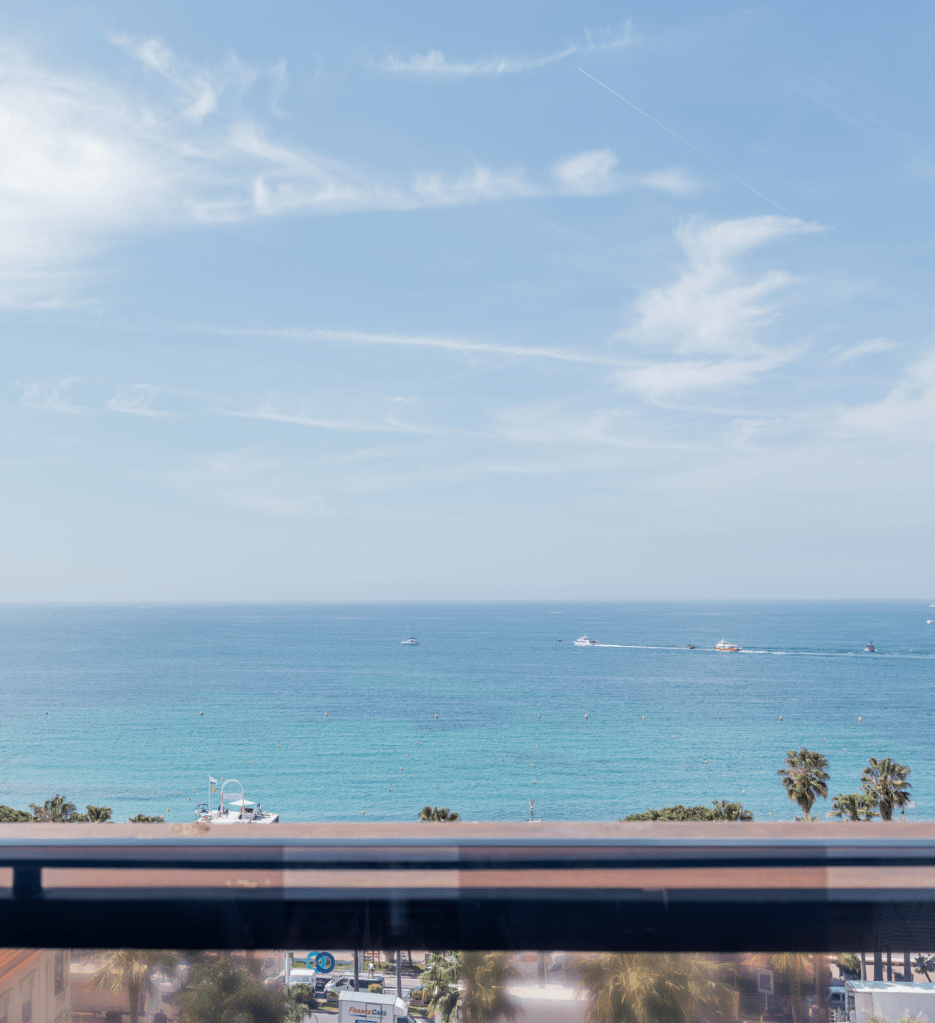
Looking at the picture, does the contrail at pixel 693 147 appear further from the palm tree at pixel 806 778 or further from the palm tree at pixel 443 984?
the palm tree at pixel 806 778

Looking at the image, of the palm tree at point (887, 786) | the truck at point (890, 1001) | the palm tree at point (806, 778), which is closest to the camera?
the truck at point (890, 1001)

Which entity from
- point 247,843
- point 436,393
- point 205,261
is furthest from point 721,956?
point 436,393

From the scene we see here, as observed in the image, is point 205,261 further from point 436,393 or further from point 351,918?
point 436,393

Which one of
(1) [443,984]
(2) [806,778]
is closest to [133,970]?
(1) [443,984]

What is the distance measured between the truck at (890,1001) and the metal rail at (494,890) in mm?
45

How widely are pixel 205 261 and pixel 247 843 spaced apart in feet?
35.4

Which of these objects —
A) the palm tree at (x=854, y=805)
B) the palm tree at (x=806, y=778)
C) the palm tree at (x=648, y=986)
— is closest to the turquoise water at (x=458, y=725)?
→ the palm tree at (x=806, y=778)

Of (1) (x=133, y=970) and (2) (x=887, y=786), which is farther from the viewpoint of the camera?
(2) (x=887, y=786)

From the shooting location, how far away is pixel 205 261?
10.3 m

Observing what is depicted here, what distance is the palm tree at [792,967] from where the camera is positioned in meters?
0.90

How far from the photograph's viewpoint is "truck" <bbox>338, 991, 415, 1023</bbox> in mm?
892

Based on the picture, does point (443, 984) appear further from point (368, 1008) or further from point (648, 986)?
point (648, 986)

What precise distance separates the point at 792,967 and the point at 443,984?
45 cm

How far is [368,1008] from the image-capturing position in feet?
2.96
